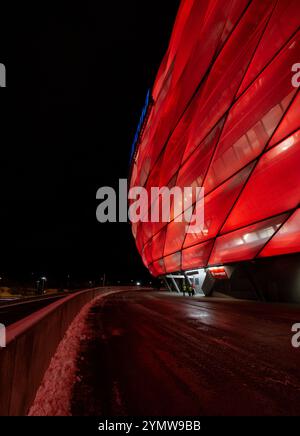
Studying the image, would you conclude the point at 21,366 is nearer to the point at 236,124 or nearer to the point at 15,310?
the point at 236,124

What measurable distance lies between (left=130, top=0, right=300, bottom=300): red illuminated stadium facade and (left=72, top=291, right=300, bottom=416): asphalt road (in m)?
8.26

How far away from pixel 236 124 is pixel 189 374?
14.6 meters

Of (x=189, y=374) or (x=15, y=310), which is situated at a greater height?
(x=189, y=374)

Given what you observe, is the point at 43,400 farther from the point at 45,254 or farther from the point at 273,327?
the point at 45,254

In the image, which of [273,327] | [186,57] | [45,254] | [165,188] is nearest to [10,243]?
[45,254]

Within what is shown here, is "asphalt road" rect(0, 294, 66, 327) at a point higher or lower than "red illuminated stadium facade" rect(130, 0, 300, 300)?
lower

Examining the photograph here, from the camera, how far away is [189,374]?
14.4ft

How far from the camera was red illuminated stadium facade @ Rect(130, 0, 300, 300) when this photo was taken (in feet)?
42.5

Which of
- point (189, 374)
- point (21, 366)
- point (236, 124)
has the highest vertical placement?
point (236, 124)

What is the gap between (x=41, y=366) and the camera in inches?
158

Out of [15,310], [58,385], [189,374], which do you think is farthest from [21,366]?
[15,310]

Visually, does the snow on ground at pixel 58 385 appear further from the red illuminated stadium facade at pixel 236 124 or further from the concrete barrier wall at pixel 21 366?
the red illuminated stadium facade at pixel 236 124

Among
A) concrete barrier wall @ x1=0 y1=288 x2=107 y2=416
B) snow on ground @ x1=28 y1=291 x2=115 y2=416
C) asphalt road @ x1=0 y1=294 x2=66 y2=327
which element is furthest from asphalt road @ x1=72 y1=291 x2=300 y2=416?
asphalt road @ x1=0 y1=294 x2=66 y2=327

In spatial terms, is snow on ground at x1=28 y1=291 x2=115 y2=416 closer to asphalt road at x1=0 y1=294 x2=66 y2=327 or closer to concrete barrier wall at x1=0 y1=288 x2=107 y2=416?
concrete barrier wall at x1=0 y1=288 x2=107 y2=416
